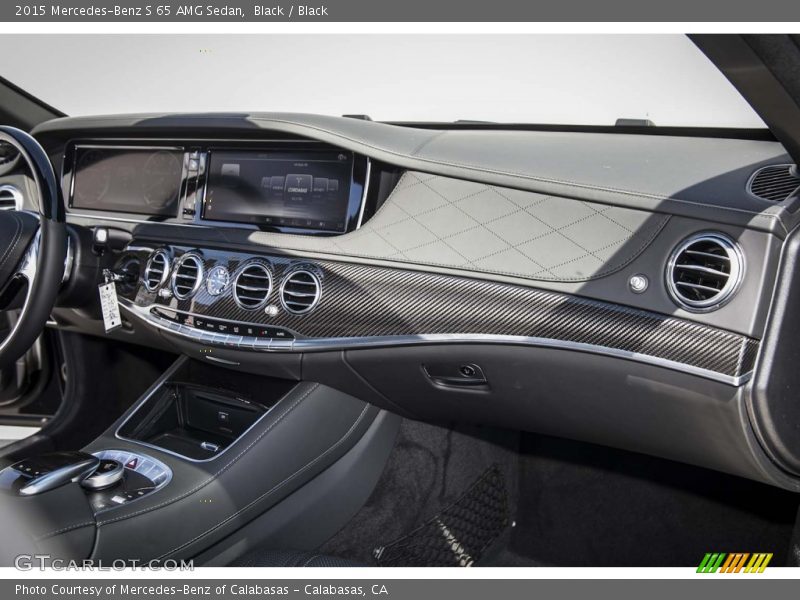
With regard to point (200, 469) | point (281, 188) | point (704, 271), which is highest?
point (281, 188)

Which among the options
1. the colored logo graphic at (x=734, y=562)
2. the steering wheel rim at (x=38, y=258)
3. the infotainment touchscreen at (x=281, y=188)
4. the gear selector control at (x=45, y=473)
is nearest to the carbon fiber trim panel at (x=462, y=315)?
the infotainment touchscreen at (x=281, y=188)

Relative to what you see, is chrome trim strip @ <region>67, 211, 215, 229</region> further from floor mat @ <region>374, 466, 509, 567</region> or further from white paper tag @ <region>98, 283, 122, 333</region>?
floor mat @ <region>374, 466, 509, 567</region>

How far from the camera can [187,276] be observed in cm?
194

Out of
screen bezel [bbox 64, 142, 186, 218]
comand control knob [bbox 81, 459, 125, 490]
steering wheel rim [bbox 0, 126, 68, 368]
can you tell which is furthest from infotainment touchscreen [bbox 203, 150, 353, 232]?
comand control knob [bbox 81, 459, 125, 490]

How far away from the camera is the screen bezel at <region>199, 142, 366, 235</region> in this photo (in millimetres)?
1723

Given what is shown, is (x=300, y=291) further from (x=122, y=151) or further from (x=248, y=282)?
(x=122, y=151)

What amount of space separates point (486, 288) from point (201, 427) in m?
0.90

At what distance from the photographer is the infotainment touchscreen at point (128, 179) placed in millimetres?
2080

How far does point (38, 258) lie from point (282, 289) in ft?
1.81

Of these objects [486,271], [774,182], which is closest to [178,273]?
[486,271]

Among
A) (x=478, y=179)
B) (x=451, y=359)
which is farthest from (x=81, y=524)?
(x=478, y=179)

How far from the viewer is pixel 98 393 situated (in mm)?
2393

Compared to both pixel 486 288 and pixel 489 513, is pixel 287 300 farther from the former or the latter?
pixel 489 513

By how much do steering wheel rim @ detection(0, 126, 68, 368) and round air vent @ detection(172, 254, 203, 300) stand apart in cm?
32
